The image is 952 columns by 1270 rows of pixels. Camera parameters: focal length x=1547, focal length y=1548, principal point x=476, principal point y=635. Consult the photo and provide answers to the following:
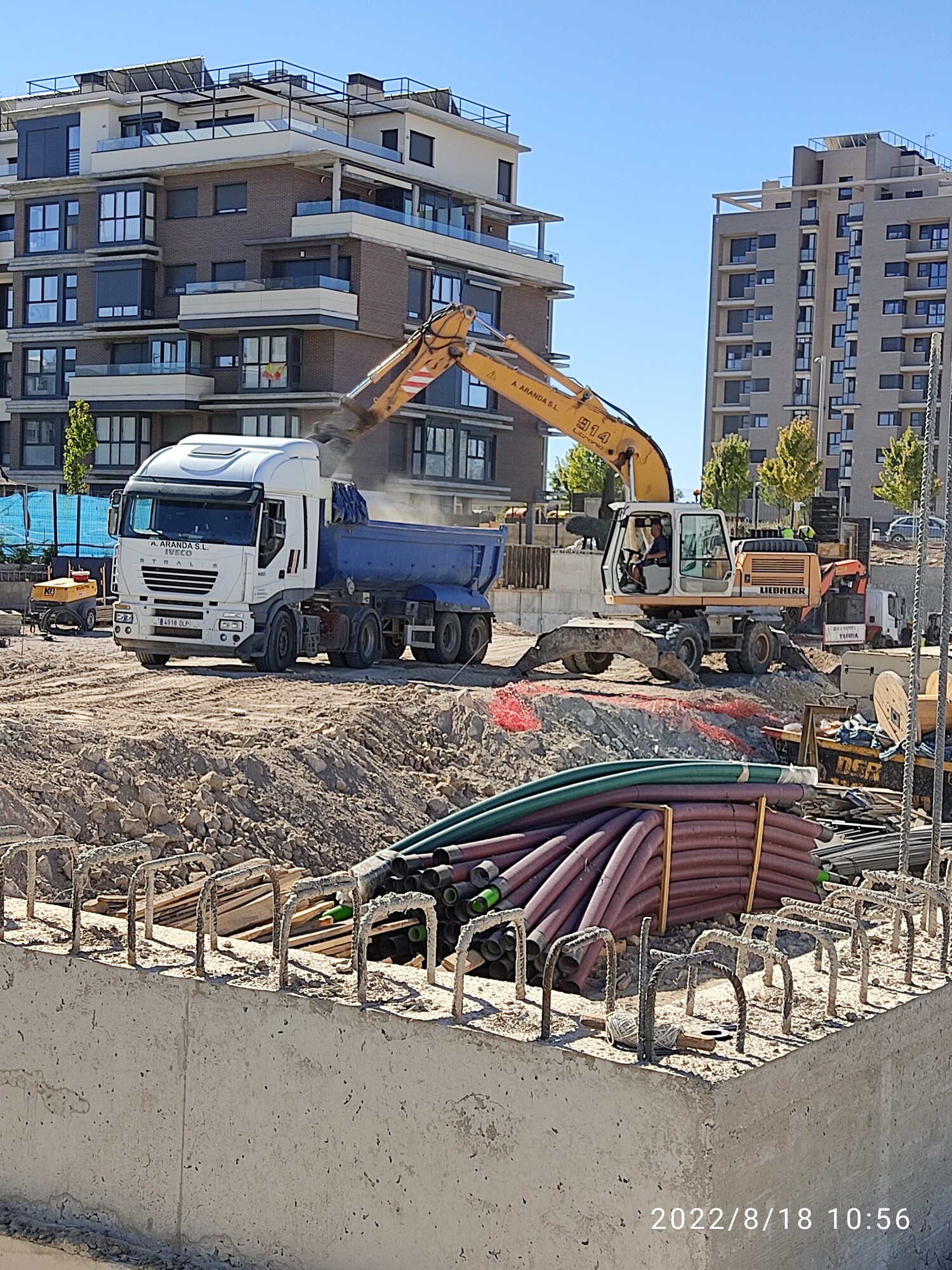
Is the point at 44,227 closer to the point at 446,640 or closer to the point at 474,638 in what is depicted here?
the point at 474,638

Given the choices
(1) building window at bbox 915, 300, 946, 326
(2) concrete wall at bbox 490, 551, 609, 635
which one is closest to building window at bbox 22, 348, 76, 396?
(2) concrete wall at bbox 490, 551, 609, 635

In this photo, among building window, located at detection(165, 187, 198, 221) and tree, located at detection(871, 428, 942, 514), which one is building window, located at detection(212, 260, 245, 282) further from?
tree, located at detection(871, 428, 942, 514)

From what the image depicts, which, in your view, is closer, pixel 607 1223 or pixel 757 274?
pixel 607 1223

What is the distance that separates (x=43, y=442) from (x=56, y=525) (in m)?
24.7

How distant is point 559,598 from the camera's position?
3547cm

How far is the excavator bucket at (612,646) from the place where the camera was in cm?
2309

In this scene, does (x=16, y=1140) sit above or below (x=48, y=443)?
below

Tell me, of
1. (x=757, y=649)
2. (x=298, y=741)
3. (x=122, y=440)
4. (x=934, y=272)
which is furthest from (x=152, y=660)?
(x=934, y=272)

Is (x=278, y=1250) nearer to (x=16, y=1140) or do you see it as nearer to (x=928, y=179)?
(x=16, y=1140)

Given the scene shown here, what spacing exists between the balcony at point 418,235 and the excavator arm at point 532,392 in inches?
1112

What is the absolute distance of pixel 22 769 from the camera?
13039 millimetres

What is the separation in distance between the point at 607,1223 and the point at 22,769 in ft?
28.7

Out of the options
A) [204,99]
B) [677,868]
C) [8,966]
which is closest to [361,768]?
[677,868]

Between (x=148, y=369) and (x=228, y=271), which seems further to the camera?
(x=148, y=369)
